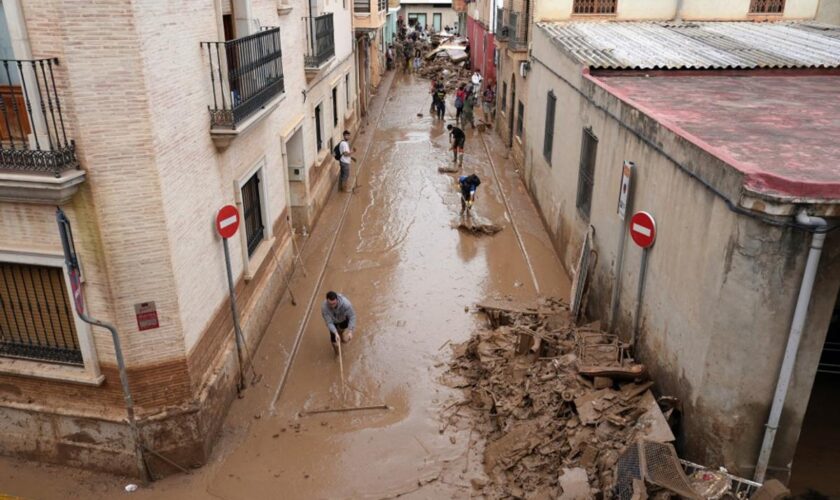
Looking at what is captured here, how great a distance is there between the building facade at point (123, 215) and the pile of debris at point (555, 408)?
12.0 feet

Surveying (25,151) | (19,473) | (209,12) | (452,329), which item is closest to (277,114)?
(209,12)

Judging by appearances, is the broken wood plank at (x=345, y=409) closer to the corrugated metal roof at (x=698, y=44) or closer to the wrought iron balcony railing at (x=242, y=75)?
the wrought iron balcony railing at (x=242, y=75)

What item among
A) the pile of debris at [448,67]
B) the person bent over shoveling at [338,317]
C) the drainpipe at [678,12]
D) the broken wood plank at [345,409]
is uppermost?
the drainpipe at [678,12]

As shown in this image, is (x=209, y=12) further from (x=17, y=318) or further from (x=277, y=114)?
(x=17, y=318)

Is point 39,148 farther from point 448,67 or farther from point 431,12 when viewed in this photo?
point 431,12

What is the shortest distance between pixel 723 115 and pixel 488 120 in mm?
17857

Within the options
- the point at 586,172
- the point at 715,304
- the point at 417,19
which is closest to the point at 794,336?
the point at 715,304

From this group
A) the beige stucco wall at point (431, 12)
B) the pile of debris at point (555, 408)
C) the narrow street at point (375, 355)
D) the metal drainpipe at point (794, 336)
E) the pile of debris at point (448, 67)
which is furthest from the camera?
the beige stucco wall at point (431, 12)

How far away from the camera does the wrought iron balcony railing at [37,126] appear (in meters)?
6.21

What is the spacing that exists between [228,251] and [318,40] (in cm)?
798

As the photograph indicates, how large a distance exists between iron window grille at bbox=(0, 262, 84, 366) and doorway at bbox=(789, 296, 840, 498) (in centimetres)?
865

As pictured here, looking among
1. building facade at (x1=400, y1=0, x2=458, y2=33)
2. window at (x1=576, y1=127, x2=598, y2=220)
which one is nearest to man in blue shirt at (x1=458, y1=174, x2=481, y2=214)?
window at (x1=576, y1=127, x2=598, y2=220)

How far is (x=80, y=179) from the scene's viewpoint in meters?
6.52

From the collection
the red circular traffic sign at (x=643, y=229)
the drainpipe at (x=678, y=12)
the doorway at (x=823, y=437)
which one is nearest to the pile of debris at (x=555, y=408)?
the red circular traffic sign at (x=643, y=229)
